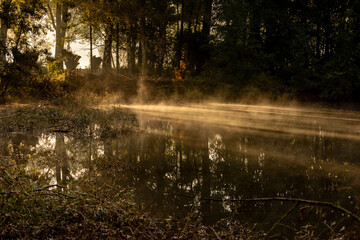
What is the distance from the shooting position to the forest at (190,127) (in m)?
4.19

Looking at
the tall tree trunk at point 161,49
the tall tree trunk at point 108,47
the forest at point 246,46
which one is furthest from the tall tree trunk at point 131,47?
the tall tree trunk at point 161,49

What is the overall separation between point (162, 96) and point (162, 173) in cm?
1851

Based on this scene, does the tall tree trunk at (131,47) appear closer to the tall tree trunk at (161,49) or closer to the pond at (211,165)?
the tall tree trunk at (161,49)

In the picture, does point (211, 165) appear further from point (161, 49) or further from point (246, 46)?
point (161, 49)

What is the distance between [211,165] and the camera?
7.97 m

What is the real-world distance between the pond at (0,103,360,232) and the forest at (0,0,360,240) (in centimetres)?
5

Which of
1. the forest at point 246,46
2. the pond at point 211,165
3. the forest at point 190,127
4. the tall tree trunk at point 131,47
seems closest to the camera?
the forest at point 190,127

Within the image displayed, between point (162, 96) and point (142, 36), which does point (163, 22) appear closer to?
point (142, 36)

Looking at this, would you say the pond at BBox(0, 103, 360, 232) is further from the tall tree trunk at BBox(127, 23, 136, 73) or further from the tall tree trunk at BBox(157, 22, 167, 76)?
the tall tree trunk at BBox(127, 23, 136, 73)

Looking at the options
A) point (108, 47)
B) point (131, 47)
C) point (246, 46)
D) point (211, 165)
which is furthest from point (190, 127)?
point (131, 47)

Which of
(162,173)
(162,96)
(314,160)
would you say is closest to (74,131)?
(162,173)

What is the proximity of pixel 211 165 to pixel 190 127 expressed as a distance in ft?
20.7

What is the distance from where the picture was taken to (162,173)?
7262 mm

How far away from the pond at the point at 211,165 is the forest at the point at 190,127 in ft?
0.15
